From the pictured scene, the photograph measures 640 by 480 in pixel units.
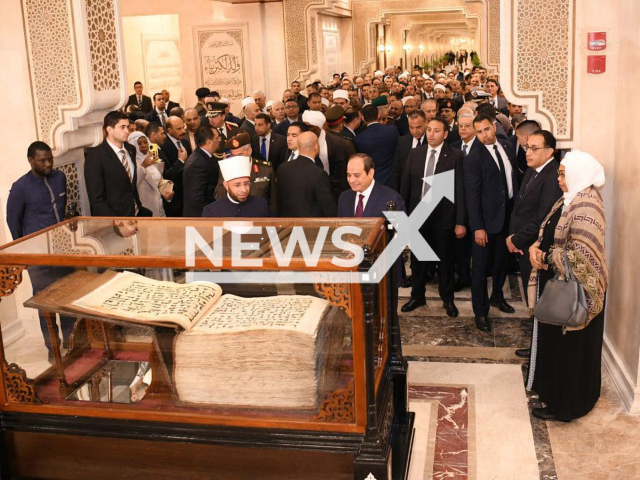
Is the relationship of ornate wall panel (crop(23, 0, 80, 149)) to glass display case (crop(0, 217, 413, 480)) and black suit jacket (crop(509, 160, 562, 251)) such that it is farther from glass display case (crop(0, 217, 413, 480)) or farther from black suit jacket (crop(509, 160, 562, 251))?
black suit jacket (crop(509, 160, 562, 251))

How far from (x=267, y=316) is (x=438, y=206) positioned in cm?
297

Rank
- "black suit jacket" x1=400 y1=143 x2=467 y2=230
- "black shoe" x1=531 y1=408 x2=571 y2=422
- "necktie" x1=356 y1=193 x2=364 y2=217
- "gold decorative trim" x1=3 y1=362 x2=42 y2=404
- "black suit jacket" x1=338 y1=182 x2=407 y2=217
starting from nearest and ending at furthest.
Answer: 1. "gold decorative trim" x1=3 y1=362 x2=42 y2=404
2. "black shoe" x1=531 y1=408 x2=571 y2=422
3. "black suit jacket" x1=338 y1=182 x2=407 y2=217
4. "necktie" x1=356 y1=193 x2=364 y2=217
5. "black suit jacket" x1=400 y1=143 x2=467 y2=230


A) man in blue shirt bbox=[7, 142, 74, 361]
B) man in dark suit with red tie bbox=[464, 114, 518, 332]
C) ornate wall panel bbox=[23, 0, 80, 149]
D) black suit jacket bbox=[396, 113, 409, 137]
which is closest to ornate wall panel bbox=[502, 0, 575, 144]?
man in dark suit with red tie bbox=[464, 114, 518, 332]

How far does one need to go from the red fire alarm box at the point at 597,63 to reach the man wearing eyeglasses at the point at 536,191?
47 cm

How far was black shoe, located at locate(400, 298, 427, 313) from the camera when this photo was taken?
597 centimetres

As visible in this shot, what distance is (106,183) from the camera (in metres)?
5.38

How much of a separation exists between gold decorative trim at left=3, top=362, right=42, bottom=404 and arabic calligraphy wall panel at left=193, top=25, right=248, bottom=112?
10989 mm

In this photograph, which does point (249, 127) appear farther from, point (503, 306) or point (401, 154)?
point (503, 306)

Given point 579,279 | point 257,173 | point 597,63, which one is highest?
point 597,63

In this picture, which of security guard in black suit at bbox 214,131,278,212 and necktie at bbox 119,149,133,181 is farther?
security guard in black suit at bbox 214,131,278,212

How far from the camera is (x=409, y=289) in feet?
21.6

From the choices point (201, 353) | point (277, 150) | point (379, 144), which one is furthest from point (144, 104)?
point (201, 353)

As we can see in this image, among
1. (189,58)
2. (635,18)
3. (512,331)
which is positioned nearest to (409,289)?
(512,331)

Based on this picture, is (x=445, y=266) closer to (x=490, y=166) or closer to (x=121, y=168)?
(x=490, y=166)
